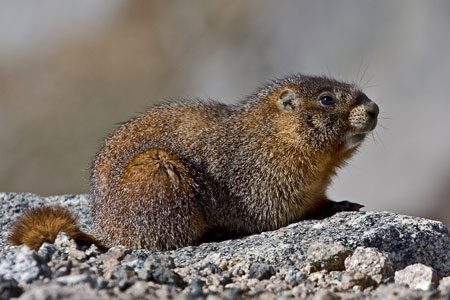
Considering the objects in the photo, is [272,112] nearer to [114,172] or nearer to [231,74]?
[114,172]

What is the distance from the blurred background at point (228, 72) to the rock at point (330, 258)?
32.9 feet

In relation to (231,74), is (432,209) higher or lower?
lower

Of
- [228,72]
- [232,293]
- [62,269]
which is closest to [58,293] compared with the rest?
[62,269]

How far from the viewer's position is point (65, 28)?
29.2m

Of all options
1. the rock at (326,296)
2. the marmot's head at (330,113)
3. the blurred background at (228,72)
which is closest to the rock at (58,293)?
the rock at (326,296)

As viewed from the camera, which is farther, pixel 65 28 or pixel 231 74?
pixel 65 28

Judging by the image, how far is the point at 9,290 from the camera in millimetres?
5273

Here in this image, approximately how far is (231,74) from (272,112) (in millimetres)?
16558

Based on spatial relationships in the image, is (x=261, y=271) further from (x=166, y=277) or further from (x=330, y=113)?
(x=330, y=113)

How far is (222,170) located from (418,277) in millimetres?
2538

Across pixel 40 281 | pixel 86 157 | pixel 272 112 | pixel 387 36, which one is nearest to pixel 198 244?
pixel 272 112

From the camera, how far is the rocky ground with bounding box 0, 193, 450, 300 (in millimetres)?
5387

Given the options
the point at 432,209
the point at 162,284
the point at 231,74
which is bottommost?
the point at 162,284

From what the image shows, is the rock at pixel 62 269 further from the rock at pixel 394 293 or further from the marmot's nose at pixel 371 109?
the marmot's nose at pixel 371 109
